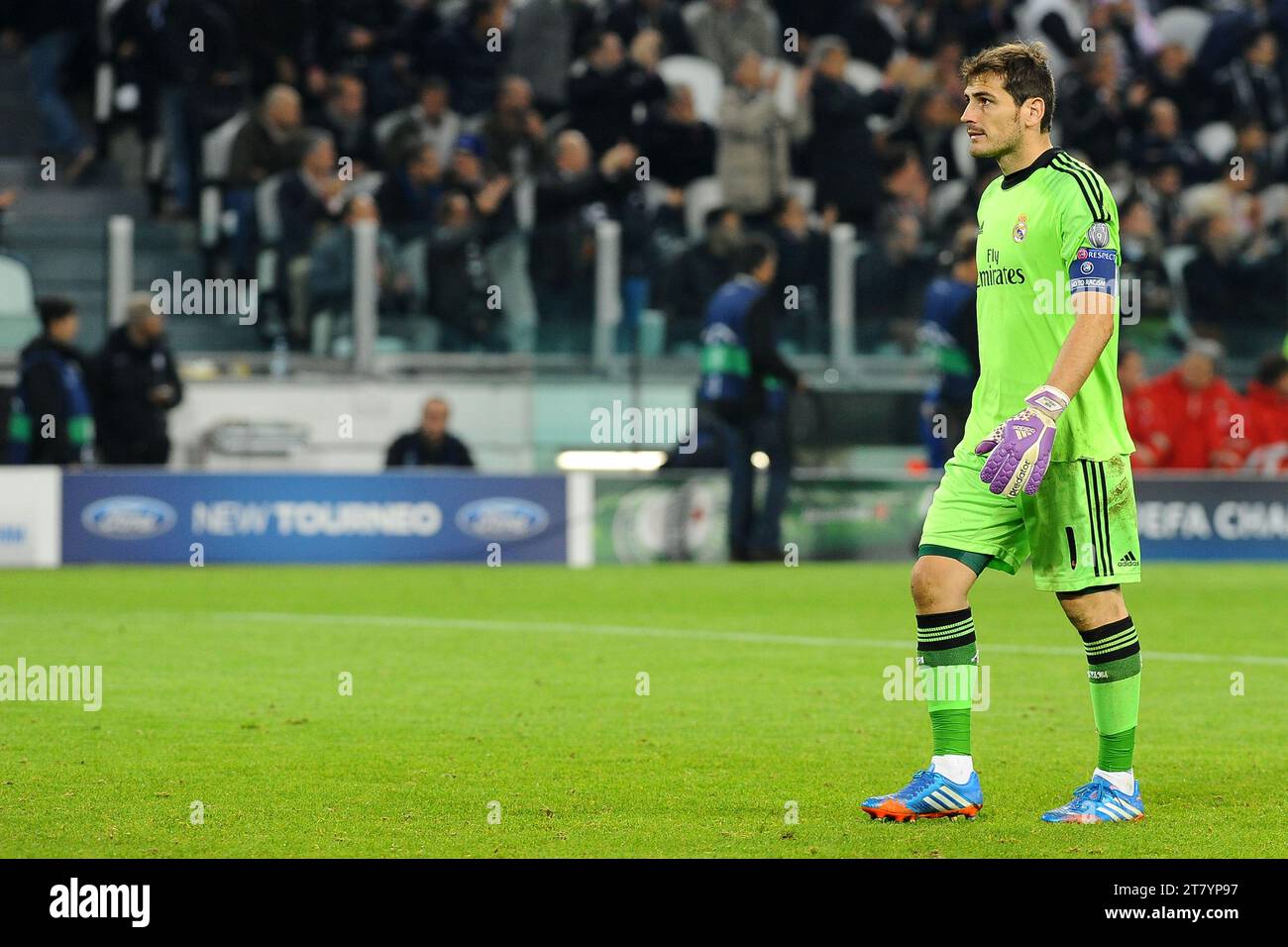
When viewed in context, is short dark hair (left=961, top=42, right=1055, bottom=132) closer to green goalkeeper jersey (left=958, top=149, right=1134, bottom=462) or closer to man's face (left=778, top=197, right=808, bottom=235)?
green goalkeeper jersey (left=958, top=149, right=1134, bottom=462)

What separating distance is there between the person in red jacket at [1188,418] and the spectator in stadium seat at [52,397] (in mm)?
9240

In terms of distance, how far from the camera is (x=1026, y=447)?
5.92 metres

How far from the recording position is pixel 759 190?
69.1 ft

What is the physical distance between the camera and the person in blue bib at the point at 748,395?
58.5 feet

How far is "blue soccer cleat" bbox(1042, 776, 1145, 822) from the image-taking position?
614 centimetres

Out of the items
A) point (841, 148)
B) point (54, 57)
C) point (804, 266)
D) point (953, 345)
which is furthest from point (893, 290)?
point (54, 57)

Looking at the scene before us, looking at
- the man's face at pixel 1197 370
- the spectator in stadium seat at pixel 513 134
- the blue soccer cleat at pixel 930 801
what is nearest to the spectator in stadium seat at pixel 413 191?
the spectator in stadium seat at pixel 513 134

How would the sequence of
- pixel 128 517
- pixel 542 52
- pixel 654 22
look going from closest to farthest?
1. pixel 128 517
2. pixel 542 52
3. pixel 654 22

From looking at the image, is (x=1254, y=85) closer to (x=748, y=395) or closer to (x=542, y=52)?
(x=542, y=52)

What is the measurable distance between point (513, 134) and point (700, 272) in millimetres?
2922

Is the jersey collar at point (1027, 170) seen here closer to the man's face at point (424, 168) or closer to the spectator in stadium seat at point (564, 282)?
the spectator in stadium seat at point (564, 282)

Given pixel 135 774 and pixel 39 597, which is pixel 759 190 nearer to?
pixel 39 597

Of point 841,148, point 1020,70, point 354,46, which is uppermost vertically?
point 354,46
